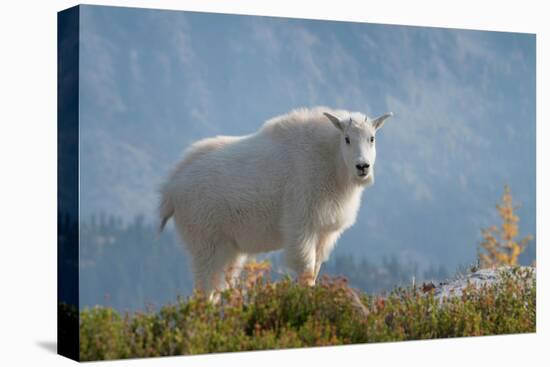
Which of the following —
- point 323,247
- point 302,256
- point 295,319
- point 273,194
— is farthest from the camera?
point 323,247

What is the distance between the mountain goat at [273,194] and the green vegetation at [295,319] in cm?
46

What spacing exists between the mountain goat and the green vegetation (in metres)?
0.46

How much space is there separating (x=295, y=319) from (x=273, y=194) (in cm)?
152

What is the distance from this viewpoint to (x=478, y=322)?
12094mm

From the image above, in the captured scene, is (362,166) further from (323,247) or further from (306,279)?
(306,279)

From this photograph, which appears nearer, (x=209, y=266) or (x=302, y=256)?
(x=302, y=256)

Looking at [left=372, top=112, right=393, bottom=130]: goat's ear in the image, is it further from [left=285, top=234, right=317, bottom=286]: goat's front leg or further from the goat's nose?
[left=285, top=234, right=317, bottom=286]: goat's front leg

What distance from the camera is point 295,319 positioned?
11.1 meters

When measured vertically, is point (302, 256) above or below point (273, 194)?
below

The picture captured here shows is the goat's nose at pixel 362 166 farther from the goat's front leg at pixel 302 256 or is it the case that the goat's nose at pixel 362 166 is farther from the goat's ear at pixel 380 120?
the goat's front leg at pixel 302 256

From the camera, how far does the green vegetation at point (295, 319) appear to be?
10.3 m

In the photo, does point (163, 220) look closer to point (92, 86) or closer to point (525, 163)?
point (92, 86)

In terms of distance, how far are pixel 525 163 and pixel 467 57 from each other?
1.62 metres

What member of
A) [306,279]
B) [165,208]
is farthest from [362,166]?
[165,208]
